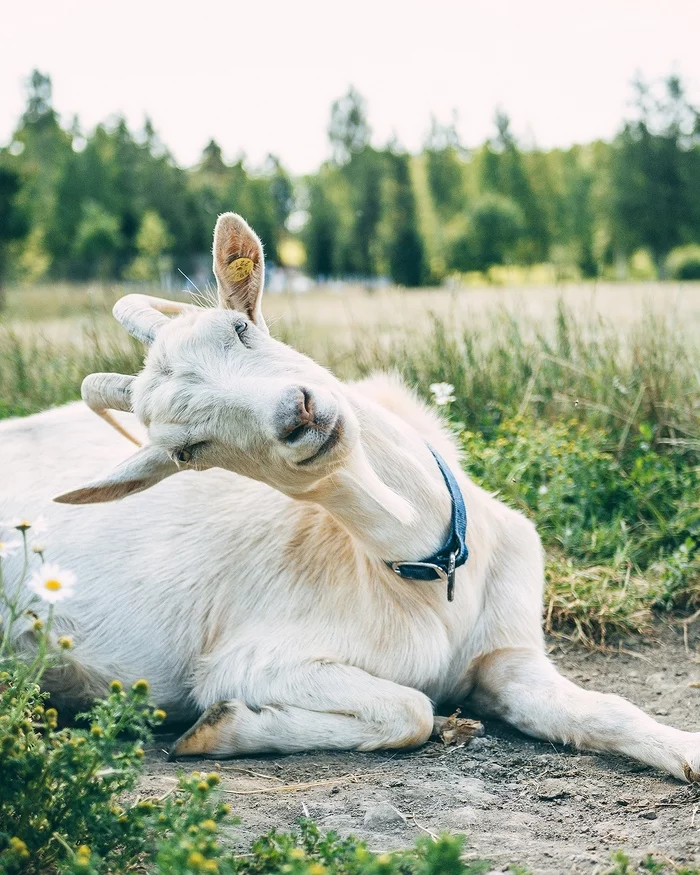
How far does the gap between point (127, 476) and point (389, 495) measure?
79 centimetres

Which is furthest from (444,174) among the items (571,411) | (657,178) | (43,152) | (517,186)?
(571,411)

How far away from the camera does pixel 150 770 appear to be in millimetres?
2930

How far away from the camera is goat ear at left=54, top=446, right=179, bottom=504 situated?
281 cm

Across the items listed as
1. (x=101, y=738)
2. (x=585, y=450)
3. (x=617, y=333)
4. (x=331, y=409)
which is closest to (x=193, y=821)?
(x=101, y=738)

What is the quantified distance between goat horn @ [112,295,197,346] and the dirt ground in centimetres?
137

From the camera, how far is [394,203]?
42906 millimetres

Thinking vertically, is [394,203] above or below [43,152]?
below

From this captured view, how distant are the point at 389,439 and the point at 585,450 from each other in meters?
2.24

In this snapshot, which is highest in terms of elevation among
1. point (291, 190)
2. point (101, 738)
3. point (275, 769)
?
point (291, 190)

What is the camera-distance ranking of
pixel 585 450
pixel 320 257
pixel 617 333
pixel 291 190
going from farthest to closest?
pixel 291 190
pixel 320 257
pixel 617 333
pixel 585 450

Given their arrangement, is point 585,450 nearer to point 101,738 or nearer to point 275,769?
point 275,769

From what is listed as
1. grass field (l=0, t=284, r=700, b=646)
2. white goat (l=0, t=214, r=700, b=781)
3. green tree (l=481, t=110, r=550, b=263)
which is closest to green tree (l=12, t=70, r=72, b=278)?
green tree (l=481, t=110, r=550, b=263)

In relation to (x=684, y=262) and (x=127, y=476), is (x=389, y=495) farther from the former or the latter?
(x=684, y=262)

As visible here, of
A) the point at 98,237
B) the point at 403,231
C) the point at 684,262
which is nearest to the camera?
the point at 684,262
